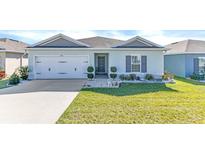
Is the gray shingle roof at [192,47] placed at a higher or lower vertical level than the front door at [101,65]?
higher

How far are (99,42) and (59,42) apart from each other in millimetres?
4049

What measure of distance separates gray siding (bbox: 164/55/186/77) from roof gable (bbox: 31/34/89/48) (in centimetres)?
1095

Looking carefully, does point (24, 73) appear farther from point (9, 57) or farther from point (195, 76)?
point (195, 76)

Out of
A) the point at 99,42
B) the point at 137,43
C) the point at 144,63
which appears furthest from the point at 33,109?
the point at 99,42

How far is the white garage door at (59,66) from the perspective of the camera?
19.9 m

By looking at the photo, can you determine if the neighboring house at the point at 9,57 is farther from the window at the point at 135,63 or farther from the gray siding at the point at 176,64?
the gray siding at the point at 176,64

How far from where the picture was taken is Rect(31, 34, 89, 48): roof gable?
64.6 feet

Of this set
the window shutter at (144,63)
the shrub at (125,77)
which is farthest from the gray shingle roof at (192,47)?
the shrub at (125,77)

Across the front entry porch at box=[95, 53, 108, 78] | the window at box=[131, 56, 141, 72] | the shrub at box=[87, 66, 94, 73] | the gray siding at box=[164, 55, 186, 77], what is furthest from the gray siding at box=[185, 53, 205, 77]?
the shrub at box=[87, 66, 94, 73]

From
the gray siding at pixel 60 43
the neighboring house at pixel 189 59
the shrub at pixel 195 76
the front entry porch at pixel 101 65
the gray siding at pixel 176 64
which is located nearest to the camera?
the gray siding at pixel 60 43

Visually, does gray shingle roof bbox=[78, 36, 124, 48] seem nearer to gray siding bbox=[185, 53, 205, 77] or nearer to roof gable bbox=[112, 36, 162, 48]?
roof gable bbox=[112, 36, 162, 48]
